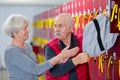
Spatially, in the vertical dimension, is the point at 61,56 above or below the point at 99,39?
below

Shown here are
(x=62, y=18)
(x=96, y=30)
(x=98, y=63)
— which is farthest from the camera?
(x=98, y=63)

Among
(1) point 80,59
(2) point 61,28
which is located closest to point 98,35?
(1) point 80,59

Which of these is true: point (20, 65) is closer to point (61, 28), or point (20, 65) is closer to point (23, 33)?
point (23, 33)

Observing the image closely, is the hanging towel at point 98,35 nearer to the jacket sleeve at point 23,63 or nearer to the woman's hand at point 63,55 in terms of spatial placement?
the woman's hand at point 63,55

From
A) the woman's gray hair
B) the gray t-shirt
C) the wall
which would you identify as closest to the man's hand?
the gray t-shirt

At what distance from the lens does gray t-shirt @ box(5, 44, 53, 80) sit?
264 cm

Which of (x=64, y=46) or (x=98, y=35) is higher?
(x=98, y=35)

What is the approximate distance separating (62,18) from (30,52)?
511 millimetres

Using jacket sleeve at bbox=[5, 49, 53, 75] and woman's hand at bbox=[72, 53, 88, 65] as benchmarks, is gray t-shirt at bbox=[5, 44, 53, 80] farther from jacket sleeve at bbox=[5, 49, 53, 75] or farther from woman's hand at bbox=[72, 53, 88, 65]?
woman's hand at bbox=[72, 53, 88, 65]

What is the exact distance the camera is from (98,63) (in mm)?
3162

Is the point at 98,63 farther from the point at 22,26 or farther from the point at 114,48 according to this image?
the point at 22,26

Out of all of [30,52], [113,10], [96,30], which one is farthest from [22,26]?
[113,10]

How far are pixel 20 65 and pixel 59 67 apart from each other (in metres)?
0.41

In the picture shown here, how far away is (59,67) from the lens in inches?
110
